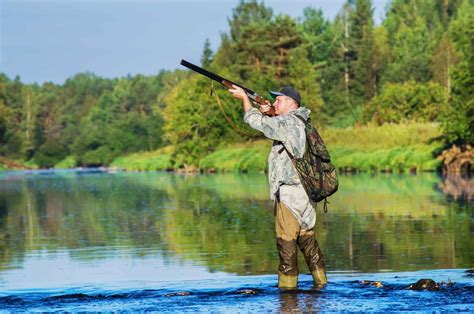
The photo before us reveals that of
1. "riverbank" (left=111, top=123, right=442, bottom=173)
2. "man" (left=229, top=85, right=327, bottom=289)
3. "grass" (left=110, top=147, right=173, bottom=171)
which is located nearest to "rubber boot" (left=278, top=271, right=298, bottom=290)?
"man" (left=229, top=85, right=327, bottom=289)

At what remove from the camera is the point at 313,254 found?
11938 millimetres

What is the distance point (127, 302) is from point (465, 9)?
104039 mm

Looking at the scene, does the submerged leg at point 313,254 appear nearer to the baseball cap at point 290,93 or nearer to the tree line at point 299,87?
the baseball cap at point 290,93

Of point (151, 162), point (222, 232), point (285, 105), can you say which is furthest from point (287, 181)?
point (151, 162)

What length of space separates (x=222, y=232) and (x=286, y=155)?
32.5ft

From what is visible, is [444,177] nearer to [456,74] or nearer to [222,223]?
[456,74]

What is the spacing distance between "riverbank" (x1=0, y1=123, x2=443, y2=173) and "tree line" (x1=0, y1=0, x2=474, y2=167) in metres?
1.92

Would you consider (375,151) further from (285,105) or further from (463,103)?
(285,105)

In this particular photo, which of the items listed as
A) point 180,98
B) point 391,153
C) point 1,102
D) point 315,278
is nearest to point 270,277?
point 315,278

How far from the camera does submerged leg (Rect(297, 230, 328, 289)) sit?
1185 centimetres

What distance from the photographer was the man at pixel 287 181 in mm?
11492

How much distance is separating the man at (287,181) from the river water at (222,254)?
48 cm

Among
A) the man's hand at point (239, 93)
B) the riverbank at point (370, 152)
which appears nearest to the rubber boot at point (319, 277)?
the man's hand at point (239, 93)

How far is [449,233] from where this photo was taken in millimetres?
19422
